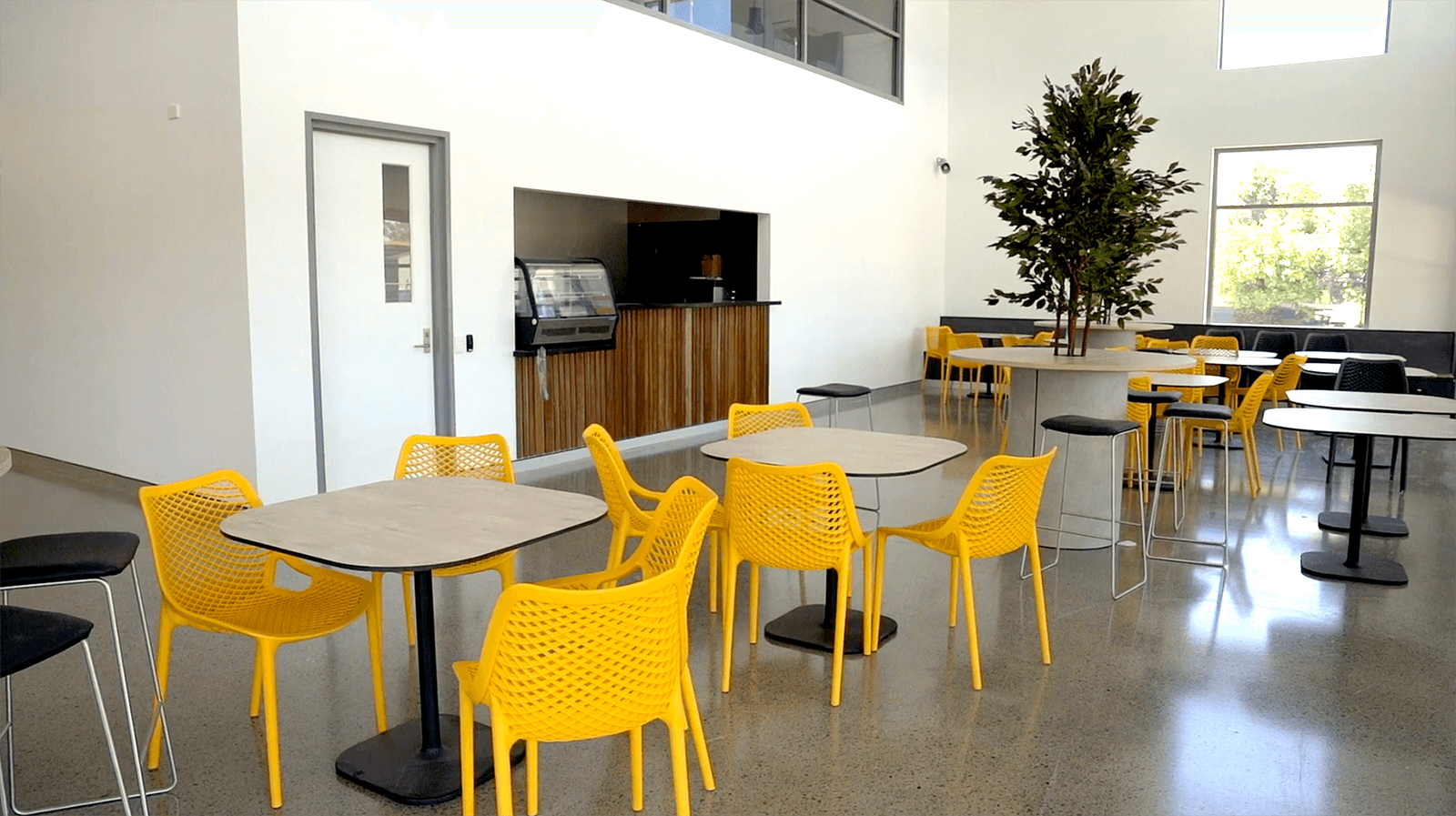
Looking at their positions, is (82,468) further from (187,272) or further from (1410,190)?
(1410,190)

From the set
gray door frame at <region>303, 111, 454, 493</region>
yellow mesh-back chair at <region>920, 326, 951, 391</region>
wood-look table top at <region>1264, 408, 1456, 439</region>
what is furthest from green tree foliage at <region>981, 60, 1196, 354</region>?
yellow mesh-back chair at <region>920, 326, 951, 391</region>

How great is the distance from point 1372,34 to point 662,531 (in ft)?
35.5

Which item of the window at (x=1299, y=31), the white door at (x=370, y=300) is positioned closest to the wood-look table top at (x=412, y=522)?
the white door at (x=370, y=300)

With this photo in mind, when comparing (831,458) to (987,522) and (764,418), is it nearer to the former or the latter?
(987,522)

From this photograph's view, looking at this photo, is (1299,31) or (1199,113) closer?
(1299,31)

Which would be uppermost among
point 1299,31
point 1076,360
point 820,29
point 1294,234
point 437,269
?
point 1299,31

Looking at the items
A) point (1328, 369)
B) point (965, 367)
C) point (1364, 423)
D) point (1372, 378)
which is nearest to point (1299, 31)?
point (965, 367)

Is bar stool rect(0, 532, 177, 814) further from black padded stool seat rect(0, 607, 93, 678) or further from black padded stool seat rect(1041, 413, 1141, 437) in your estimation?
black padded stool seat rect(1041, 413, 1141, 437)

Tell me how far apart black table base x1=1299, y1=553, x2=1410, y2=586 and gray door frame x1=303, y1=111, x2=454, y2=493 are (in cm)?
461

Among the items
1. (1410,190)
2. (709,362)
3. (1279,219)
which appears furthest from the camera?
(1279,219)

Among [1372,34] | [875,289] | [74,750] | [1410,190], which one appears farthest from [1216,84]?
[74,750]

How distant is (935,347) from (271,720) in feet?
34.7

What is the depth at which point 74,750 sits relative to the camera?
2.93m

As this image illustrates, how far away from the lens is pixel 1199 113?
11.3m
